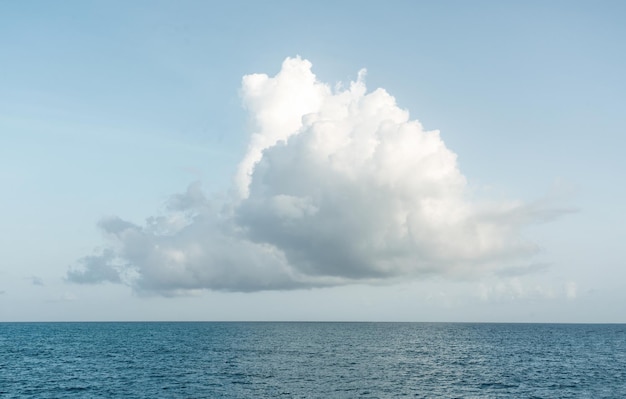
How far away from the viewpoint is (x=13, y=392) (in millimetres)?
76562

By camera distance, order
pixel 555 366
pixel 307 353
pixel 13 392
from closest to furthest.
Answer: pixel 13 392 < pixel 555 366 < pixel 307 353

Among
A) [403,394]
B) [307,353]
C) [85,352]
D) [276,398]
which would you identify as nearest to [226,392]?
[276,398]

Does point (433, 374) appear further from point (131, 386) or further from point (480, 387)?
point (131, 386)

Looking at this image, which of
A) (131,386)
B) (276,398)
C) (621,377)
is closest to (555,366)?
(621,377)

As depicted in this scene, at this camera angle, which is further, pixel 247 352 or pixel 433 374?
pixel 247 352

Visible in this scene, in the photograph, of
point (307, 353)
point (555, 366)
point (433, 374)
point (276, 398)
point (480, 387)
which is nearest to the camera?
point (276, 398)

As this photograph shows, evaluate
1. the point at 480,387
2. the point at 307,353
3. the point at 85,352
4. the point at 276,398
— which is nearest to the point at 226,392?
the point at 276,398

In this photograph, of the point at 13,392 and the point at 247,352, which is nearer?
the point at 13,392

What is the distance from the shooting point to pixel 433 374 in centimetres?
9544

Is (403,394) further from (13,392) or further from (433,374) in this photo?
(13,392)

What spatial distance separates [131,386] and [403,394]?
148 ft

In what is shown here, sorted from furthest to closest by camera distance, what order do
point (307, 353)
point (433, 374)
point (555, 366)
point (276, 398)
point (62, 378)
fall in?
point (307, 353), point (555, 366), point (433, 374), point (62, 378), point (276, 398)

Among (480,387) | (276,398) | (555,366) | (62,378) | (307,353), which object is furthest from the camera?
(307,353)

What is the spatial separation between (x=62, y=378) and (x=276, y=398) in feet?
148
